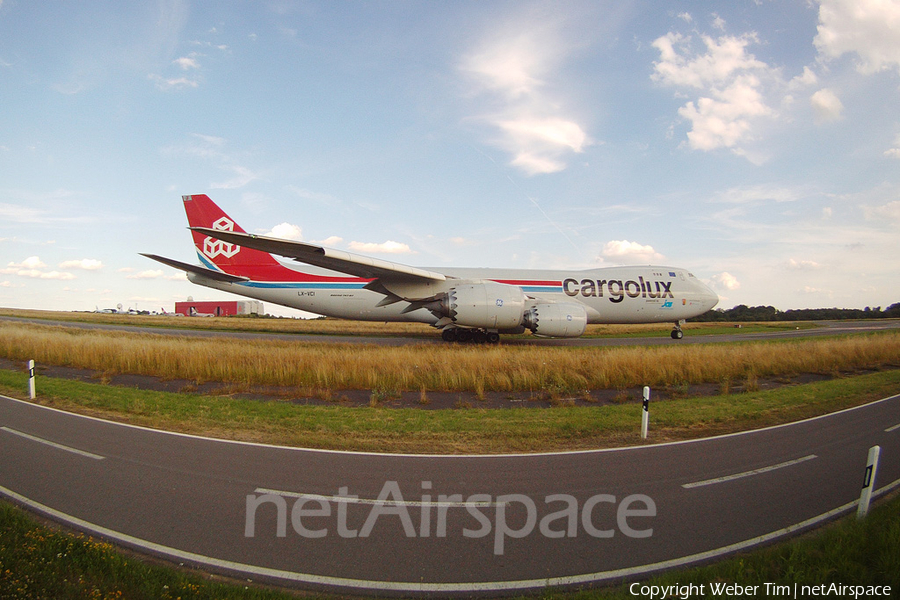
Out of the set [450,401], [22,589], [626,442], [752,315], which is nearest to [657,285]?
[450,401]

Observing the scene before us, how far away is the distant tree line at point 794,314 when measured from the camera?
239ft

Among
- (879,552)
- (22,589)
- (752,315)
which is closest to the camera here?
(22,589)

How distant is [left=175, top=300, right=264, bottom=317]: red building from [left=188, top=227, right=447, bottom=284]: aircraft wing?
239ft

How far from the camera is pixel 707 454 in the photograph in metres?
7.02

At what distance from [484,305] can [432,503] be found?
14.0 m

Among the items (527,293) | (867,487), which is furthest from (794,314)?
(867,487)

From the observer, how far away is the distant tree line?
72812 millimetres

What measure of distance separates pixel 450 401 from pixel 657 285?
17.7 m

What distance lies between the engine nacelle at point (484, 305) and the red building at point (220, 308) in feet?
243

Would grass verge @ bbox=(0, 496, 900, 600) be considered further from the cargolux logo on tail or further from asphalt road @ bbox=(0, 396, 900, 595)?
the cargolux logo on tail

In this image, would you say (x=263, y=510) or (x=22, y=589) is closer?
(x=22, y=589)

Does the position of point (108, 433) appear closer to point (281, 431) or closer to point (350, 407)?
point (281, 431)

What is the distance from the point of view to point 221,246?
78.4 ft

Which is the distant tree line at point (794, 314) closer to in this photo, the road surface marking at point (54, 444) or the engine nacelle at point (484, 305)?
the engine nacelle at point (484, 305)
